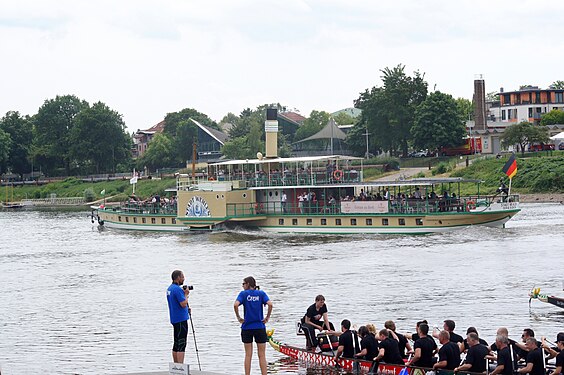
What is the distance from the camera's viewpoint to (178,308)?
63.8 ft

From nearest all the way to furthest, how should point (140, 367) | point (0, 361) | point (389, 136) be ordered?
point (140, 367)
point (0, 361)
point (389, 136)

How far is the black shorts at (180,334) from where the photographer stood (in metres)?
19.6

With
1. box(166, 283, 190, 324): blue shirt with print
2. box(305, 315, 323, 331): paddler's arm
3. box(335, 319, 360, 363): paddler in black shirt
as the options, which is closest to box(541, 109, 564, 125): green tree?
box(305, 315, 323, 331): paddler's arm

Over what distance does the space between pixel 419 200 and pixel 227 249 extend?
12.6 m

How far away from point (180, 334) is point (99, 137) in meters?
127

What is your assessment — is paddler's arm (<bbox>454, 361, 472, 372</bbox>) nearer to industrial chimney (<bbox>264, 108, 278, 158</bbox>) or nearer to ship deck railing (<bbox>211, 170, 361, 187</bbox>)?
ship deck railing (<bbox>211, 170, 361, 187</bbox>)

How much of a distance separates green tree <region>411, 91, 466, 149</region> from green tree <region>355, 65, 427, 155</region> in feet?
15.7

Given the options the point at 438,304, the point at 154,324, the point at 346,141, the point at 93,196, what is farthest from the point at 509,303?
the point at 93,196

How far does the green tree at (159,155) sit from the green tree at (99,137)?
14.7ft

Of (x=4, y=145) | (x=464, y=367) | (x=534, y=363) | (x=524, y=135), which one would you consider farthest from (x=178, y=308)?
(x=4, y=145)

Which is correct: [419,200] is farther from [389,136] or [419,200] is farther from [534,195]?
[389,136]

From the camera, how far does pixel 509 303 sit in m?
32.0

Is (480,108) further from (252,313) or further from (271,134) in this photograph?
(252,313)

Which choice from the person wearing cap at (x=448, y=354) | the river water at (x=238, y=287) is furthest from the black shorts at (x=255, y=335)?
the person wearing cap at (x=448, y=354)
